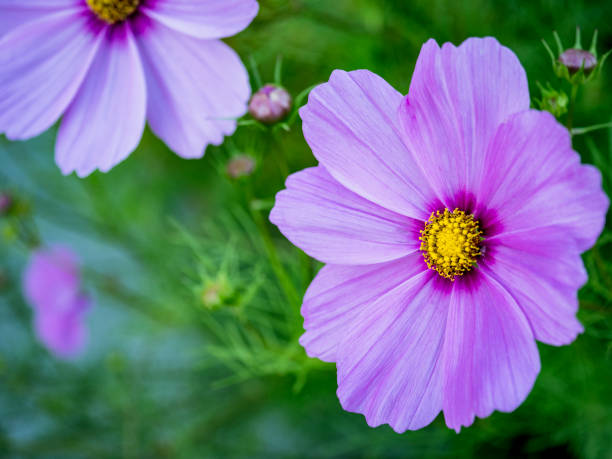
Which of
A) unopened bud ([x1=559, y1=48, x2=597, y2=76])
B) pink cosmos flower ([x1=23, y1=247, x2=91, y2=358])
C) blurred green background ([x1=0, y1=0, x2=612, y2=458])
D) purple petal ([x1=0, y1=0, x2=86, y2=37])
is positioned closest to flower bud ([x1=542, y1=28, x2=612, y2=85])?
unopened bud ([x1=559, y1=48, x2=597, y2=76])

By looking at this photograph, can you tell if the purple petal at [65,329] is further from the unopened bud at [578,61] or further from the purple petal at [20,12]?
the unopened bud at [578,61]

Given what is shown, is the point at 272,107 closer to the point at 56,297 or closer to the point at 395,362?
the point at 395,362

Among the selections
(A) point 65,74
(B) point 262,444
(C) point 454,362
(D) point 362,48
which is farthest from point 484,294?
(B) point 262,444

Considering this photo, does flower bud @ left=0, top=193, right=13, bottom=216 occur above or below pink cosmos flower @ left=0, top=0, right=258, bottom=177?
below

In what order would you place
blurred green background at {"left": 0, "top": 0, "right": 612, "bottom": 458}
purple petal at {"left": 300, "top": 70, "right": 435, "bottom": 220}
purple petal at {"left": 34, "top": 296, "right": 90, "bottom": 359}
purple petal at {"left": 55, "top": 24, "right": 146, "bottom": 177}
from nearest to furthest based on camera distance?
purple petal at {"left": 300, "top": 70, "right": 435, "bottom": 220}, purple petal at {"left": 55, "top": 24, "right": 146, "bottom": 177}, blurred green background at {"left": 0, "top": 0, "right": 612, "bottom": 458}, purple petal at {"left": 34, "top": 296, "right": 90, "bottom": 359}

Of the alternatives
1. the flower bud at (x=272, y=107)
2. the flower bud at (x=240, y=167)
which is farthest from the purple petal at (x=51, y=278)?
the flower bud at (x=272, y=107)

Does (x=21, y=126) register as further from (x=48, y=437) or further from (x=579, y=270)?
(x=48, y=437)

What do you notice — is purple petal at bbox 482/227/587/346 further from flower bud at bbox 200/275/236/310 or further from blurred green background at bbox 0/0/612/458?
flower bud at bbox 200/275/236/310
